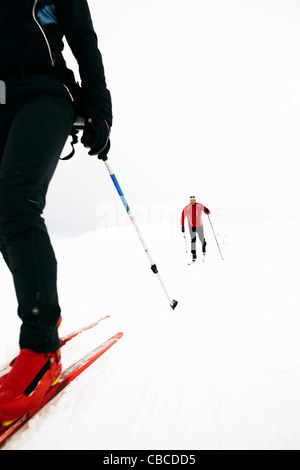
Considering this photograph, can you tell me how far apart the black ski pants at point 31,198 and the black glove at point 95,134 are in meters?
0.20

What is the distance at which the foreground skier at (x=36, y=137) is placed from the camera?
1.08 metres

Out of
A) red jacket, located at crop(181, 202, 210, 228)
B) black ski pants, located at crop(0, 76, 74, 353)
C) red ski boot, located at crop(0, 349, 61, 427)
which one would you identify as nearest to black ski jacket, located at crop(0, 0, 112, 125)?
black ski pants, located at crop(0, 76, 74, 353)

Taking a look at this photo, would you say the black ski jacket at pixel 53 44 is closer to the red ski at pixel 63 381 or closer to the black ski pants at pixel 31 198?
the black ski pants at pixel 31 198

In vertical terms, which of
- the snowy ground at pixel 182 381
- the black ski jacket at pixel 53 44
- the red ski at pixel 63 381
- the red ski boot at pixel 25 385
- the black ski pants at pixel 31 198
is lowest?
the snowy ground at pixel 182 381

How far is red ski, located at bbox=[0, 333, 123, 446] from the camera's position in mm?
952

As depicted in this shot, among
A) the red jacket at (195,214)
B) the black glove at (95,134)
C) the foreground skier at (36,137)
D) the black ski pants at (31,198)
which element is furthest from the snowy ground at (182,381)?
the red jacket at (195,214)

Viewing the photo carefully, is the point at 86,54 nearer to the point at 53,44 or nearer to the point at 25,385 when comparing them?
the point at 53,44

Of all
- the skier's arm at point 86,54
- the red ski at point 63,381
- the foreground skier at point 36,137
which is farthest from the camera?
the skier's arm at point 86,54

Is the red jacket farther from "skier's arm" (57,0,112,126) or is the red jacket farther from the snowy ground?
"skier's arm" (57,0,112,126)

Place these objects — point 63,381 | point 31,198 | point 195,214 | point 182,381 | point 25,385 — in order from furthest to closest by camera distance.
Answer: point 195,214
point 182,381
point 63,381
point 31,198
point 25,385

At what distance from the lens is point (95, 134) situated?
1453 millimetres

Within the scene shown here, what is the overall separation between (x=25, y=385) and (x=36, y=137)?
1.21 meters

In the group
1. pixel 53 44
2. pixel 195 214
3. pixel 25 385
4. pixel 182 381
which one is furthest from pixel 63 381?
pixel 195 214
